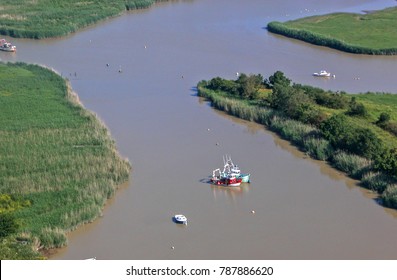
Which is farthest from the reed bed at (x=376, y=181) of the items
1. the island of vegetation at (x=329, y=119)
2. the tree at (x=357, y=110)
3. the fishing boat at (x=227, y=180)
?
the tree at (x=357, y=110)

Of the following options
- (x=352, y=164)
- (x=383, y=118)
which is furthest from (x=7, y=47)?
(x=352, y=164)

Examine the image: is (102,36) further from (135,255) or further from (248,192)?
(135,255)

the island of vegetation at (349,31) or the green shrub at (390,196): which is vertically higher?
the island of vegetation at (349,31)

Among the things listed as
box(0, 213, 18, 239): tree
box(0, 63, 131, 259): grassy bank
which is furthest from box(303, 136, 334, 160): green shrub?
box(0, 213, 18, 239): tree

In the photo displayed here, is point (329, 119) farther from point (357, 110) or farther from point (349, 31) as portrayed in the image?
point (349, 31)

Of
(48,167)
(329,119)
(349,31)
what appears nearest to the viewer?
(48,167)

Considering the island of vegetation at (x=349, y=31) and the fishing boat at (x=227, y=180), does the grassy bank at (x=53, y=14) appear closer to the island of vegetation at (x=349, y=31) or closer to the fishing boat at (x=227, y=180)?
the island of vegetation at (x=349, y=31)

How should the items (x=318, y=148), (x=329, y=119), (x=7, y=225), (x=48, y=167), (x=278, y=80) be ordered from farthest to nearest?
(x=278, y=80), (x=329, y=119), (x=318, y=148), (x=48, y=167), (x=7, y=225)
